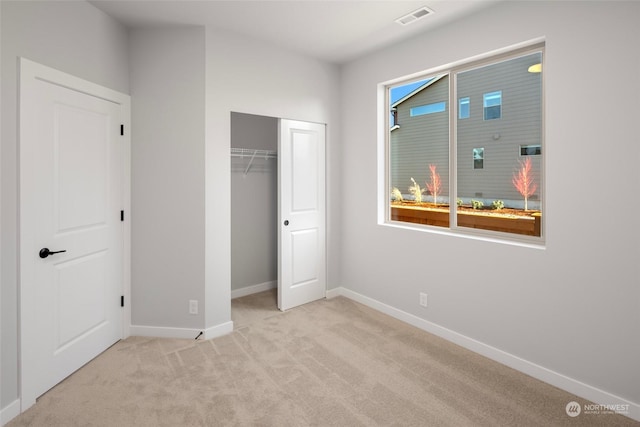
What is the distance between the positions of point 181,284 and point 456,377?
238 cm

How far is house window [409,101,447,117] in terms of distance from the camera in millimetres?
3305

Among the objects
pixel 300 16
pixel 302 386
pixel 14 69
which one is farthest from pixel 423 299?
pixel 14 69

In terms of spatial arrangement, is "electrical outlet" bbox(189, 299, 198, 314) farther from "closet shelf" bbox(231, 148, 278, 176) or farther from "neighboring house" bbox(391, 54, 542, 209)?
"neighboring house" bbox(391, 54, 542, 209)

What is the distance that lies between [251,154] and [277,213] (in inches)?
30.5

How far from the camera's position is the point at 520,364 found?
8.52ft

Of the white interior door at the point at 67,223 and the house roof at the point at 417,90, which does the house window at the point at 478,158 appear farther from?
the white interior door at the point at 67,223

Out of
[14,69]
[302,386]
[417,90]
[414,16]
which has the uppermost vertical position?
[414,16]

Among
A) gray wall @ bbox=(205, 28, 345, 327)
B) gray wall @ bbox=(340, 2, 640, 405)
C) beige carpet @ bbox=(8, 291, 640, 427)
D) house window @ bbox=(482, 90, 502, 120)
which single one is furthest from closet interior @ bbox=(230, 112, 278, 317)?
house window @ bbox=(482, 90, 502, 120)

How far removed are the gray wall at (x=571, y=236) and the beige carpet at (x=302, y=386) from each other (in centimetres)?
29

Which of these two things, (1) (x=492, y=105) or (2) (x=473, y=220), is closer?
(1) (x=492, y=105)

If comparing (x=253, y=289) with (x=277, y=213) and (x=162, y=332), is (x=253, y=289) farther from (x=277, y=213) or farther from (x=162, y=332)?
(x=162, y=332)

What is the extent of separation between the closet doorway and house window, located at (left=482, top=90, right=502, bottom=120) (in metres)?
1.77

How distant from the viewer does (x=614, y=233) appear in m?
2.14

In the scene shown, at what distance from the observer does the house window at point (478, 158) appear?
Result: 299 cm
